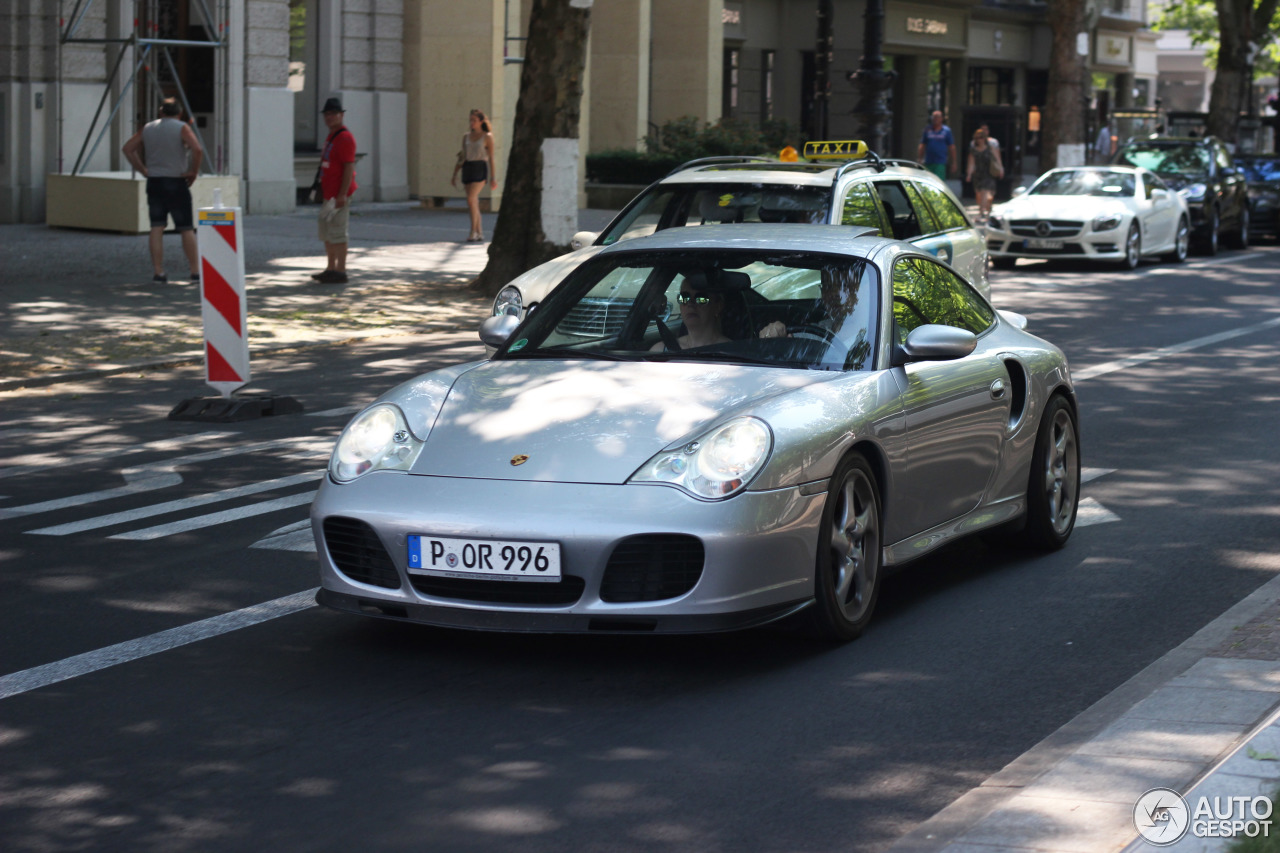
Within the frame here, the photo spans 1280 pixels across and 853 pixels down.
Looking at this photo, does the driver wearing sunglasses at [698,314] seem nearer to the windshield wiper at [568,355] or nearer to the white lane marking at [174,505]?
the windshield wiper at [568,355]

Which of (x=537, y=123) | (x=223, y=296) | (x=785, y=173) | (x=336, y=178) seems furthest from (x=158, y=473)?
(x=537, y=123)

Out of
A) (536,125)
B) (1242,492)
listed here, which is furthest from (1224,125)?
(1242,492)

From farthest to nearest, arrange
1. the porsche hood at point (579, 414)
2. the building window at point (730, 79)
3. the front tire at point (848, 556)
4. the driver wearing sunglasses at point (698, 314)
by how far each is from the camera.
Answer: the building window at point (730, 79), the driver wearing sunglasses at point (698, 314), the front tire at point (848, 556), the porsche hood at point (579, 414)

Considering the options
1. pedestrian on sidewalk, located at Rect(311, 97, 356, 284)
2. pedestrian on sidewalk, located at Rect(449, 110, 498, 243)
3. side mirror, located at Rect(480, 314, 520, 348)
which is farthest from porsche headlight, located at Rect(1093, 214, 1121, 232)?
side mirror, located at Rect(480, 314, 520, 348)

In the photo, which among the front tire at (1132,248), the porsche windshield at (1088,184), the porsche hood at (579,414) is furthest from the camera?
the porsche windshield at (1088,184)

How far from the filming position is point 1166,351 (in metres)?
15.1

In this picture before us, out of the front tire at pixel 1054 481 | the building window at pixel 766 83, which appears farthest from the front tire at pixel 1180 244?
the building window at pixel 766 83

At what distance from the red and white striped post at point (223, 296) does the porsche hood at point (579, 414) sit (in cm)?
512

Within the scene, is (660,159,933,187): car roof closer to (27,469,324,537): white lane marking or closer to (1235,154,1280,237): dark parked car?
(27,469,324,537): white lane marking

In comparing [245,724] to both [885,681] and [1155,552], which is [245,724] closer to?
[885,681]

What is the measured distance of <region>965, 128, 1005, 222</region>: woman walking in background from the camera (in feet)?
109

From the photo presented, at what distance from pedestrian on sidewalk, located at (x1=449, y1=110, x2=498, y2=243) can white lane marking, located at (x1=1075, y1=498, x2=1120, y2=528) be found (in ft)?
56.7

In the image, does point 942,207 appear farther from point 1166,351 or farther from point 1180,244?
point 1180,244

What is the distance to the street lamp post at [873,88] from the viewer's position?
22.8m
